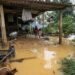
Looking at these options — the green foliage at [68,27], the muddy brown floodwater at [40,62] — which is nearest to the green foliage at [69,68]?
the muddy brown floodwater at [40,62]

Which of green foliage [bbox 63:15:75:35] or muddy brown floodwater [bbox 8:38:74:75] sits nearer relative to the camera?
muddy brown floodwater [bbox 8:38:74:75]

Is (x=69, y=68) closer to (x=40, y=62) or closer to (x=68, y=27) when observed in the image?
(x=40, y=62)

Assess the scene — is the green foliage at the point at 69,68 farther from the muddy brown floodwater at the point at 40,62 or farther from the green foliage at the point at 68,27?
the green foliage at the point at 68,27

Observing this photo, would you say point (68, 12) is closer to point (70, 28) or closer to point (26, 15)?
point (70, 28)

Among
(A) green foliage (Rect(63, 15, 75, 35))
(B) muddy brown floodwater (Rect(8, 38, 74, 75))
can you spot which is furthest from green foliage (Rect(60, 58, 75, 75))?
(A) green foliage (Rect(63, 15, 75, 35))

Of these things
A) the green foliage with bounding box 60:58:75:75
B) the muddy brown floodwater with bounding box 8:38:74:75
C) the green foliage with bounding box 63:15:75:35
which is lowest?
the muddy brown floodwater with bounding box 8:38:74:75

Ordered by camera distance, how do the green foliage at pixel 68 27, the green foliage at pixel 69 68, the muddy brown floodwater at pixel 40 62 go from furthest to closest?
the green foliage at pixel 68 27, the muddy brown floodwater at pixel 40 62, the green foliage at pixel 69 68

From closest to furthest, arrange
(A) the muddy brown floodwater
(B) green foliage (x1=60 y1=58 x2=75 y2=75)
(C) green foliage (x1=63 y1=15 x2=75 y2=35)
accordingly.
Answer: (B) green foliage (x1=60 y1=58 x2=75 y2=75) < (A) the muddy brown floodwater < (C) green foliage (x1=63 y1=15 x2=75 y2=35)

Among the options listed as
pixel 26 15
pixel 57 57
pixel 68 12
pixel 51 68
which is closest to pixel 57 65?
pixel 51 68

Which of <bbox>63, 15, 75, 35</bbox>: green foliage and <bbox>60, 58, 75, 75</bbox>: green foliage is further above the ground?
<bbox>63, 15, 75, 35</bbox>: green foliage

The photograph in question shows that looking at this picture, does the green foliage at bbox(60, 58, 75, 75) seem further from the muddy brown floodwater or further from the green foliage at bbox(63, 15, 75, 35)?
the green foliage at bbox(63, 15, 75, 35)

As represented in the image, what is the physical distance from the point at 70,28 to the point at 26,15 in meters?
5.48

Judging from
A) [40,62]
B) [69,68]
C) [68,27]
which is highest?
[68,27]

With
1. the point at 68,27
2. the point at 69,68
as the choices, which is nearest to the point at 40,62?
the point at 69,68
